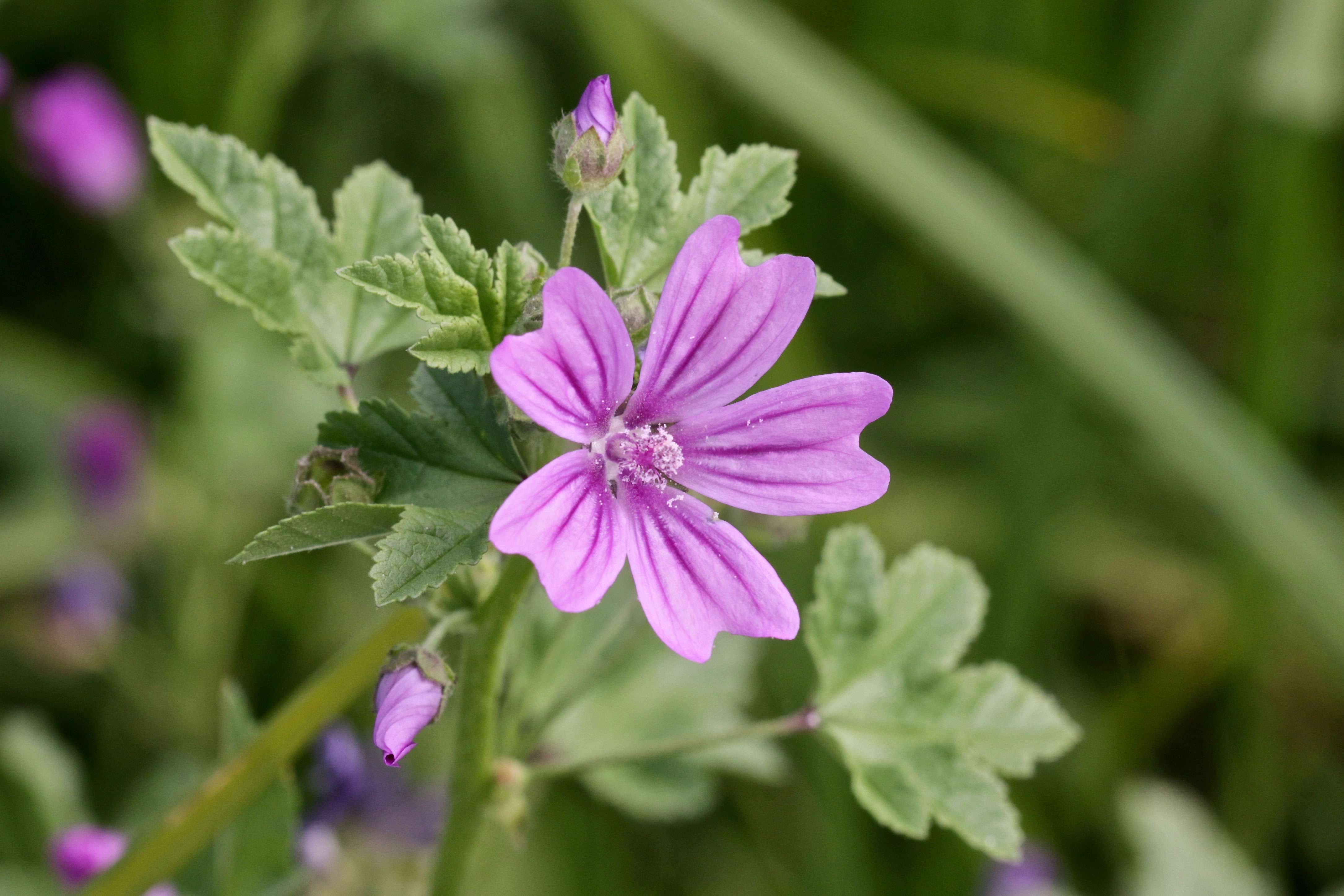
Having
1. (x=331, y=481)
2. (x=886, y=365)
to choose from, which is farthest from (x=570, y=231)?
(x=886, y=365)

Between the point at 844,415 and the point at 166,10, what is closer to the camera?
the point at 844,415

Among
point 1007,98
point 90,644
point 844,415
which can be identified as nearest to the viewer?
point 844,415

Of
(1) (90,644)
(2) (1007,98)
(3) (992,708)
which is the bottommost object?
(1) (90,644)

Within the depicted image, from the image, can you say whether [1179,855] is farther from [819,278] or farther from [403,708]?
[403,708]

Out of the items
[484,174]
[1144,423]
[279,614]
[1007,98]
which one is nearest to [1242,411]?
[1144,423]

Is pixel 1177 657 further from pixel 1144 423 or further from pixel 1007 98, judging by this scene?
pixel 1007 98

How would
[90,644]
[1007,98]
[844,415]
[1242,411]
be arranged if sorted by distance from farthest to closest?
1. [1007,98]
2. [1242,411]
3. [90,644]
4. [844,415]

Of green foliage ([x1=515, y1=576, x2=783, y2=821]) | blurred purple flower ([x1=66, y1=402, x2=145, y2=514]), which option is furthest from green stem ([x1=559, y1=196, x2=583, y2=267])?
blurred purple flower ([x1=66, y1=402, x2=145, y2=514])

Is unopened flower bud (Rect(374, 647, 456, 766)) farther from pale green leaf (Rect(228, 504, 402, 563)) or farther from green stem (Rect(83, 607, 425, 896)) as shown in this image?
green stem (Rect(83, 607, 425, 896))

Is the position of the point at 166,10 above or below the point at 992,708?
below
